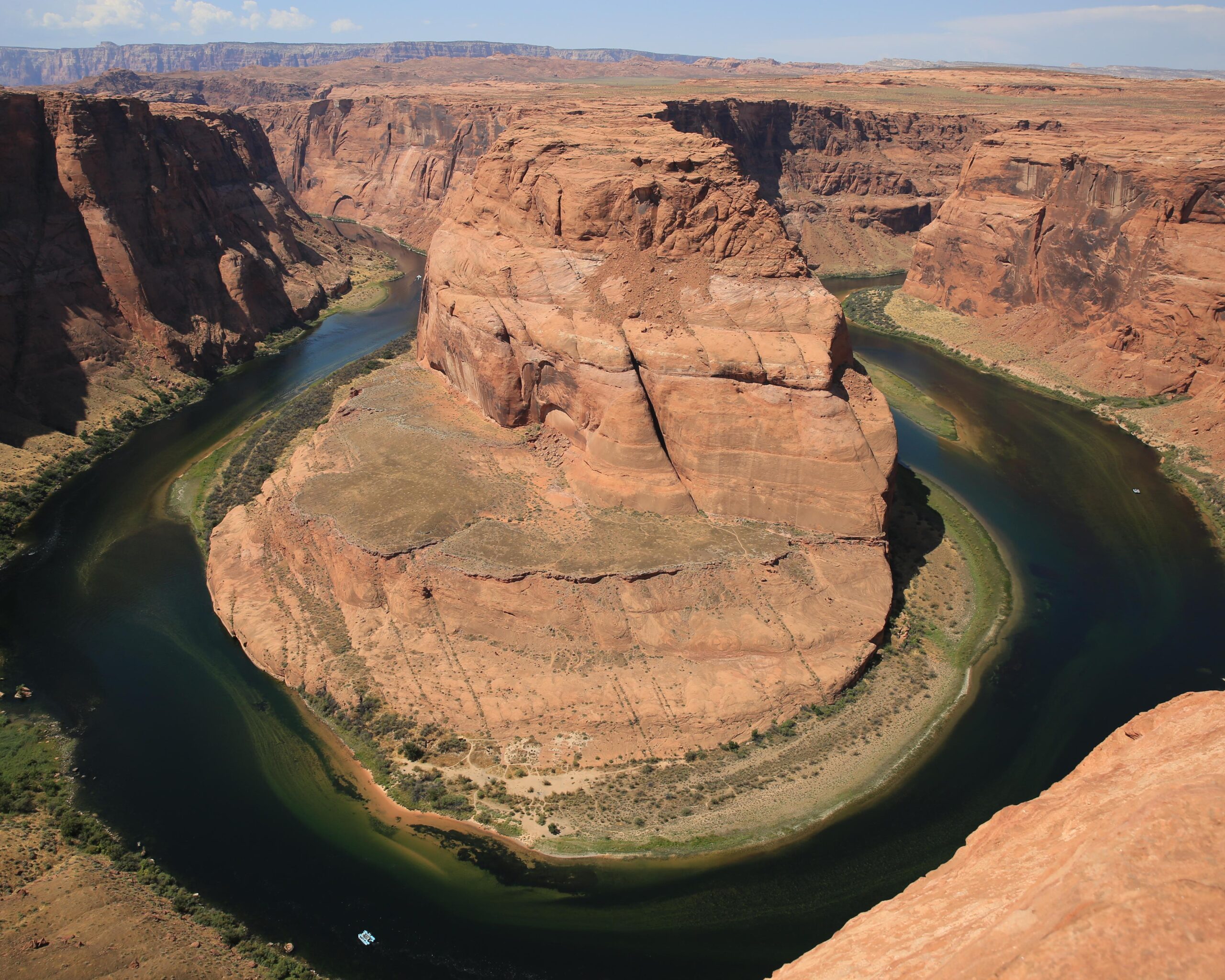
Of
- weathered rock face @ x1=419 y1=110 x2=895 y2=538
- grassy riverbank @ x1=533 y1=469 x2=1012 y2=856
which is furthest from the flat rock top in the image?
grassy riverbank @ x1=533 y1=469 x2=1012 y2=856

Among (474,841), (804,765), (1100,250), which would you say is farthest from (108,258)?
(1100,250)

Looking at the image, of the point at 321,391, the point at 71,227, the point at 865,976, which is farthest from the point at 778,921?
the point at 71,227

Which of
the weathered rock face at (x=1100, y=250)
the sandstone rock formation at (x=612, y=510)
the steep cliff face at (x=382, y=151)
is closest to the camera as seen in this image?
the sandstone rock formation at (x=612, y=510)

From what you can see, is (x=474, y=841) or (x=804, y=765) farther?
(x=804, y=765)

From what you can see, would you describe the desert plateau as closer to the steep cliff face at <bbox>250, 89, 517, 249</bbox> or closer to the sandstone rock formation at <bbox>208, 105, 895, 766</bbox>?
the sandstone rock formation at <bbox>208, 105, 895, 766</bbox>

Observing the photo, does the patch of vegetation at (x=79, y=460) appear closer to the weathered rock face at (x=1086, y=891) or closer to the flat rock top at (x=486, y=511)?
the flat rock top at (x=486, y=511)

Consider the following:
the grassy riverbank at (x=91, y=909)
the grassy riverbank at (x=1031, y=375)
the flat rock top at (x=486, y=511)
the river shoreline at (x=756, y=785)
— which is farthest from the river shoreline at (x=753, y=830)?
the grassy riverbank at (x=1031, y=375)

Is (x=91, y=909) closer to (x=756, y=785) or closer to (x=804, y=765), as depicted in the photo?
(x=756, y=785)
